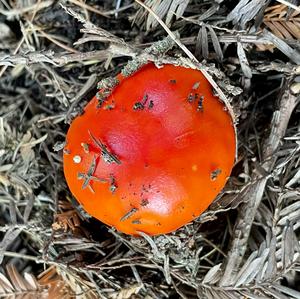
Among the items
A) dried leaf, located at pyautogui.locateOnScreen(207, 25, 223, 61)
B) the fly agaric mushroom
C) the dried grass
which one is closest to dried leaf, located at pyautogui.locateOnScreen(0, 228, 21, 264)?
the dried grass

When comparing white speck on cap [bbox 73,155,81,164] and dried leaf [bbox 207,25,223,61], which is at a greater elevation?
dried leaf [bbox 207,25,223,61]

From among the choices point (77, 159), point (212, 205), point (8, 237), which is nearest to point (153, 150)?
point (77, 159)

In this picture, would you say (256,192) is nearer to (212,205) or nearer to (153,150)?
(212,205)

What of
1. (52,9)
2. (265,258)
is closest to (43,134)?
(52,9)

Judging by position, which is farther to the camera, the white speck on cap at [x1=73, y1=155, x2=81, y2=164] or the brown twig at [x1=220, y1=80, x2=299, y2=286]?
the brown twig at [x1=220, y1=80, x2=299, y2=286]

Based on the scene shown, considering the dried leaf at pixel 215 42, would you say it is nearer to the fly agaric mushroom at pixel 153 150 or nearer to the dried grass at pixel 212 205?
the dried grass at pixel 212 205

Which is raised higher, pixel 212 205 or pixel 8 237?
pixel 212 205

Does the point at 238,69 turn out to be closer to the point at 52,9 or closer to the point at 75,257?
the point at 52,9

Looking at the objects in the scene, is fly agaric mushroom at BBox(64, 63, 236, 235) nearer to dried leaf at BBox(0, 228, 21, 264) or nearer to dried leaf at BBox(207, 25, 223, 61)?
dried leaf at BBox(207, 25, 223, 61)
